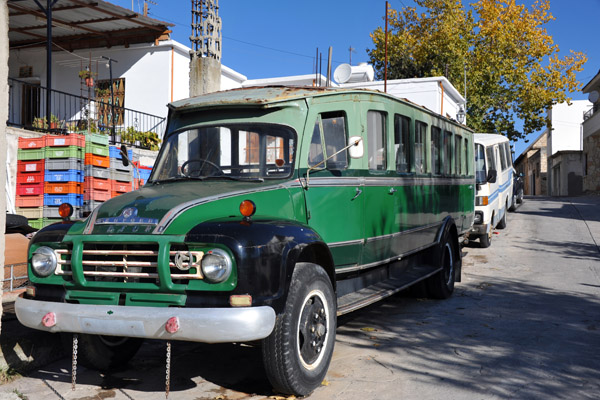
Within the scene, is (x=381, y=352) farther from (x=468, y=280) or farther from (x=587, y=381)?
(x=468, y=280)

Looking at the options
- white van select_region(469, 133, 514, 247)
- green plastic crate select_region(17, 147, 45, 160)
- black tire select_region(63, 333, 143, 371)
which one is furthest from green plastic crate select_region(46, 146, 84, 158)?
white van select_region(469, 133, 514, 247)

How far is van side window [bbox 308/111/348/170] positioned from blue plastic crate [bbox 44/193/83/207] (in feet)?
23.6

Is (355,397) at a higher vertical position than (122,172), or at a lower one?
lower

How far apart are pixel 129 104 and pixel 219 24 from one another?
8.80 m

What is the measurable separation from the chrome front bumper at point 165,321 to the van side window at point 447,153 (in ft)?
18.0

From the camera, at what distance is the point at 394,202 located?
6492 millimetres

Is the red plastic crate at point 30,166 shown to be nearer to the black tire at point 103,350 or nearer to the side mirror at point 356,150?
the black tire at point 103,350

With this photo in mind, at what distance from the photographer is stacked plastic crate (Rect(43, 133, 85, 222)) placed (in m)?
11.1

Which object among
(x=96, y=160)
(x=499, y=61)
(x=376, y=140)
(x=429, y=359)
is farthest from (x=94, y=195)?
(x=499, y=61)

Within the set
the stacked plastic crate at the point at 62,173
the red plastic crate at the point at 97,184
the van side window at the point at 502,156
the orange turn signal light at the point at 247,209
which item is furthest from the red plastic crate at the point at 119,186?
the van side window at the point at 502,156

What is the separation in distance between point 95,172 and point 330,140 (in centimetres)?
713

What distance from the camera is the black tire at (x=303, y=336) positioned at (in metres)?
4.10

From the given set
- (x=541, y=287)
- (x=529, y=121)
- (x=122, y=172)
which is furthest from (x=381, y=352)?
(x=529, y=121)

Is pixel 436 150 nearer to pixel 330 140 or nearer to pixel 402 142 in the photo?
pixel 402 142
